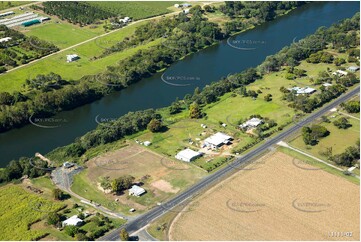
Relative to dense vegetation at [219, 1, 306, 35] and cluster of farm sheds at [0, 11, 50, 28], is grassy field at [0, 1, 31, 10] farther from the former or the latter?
dense vegetation at [219, 1, 306, 35]

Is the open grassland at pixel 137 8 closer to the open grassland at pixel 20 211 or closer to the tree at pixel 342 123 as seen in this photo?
the tree at pixel 342 123

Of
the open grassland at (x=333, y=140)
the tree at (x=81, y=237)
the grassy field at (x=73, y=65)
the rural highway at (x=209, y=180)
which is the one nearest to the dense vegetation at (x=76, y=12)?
the grassy field at (x=73, y=65)

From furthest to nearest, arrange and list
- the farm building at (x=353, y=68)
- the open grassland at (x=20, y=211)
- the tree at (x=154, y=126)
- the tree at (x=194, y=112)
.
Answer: the farm building at (x=353, y=68), the tree at (x=194, y=112), the tree at (x=154, y=126), the open grassland at (x=20, y=211)

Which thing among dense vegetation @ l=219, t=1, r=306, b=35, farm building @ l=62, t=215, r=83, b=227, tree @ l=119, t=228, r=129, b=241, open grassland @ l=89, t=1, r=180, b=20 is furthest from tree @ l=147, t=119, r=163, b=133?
open grassland @ l=89, t=1, r=180, b=20

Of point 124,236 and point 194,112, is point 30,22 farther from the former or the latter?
point 124,236

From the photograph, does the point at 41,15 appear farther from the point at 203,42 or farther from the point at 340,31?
the point at 340,31

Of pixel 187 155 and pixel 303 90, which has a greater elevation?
pixel 303 90

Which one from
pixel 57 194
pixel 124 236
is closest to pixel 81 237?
pixel 124 236
